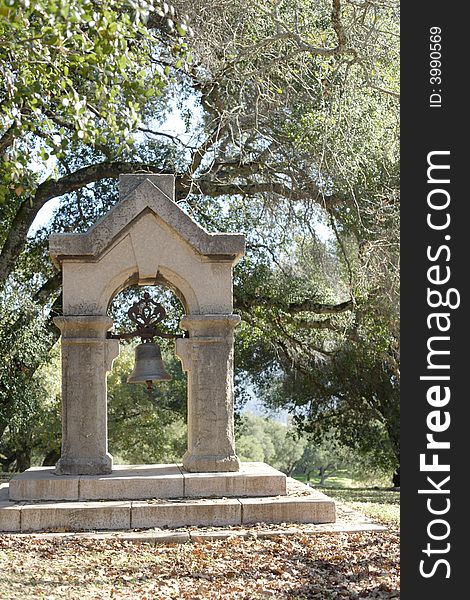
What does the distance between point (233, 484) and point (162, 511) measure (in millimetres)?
891

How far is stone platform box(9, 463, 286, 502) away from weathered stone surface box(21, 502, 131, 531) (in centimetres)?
35

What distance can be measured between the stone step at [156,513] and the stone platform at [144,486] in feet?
0.42

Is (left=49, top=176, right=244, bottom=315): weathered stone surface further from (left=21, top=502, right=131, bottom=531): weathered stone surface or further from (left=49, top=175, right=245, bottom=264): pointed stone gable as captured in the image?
(left=21, top=502, right=131, bottom=531): weathered stone surface

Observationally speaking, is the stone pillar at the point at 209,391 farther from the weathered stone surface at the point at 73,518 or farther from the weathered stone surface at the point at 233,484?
the weathered stone surface at the point at 73,518

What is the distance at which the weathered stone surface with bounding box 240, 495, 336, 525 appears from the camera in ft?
29.8

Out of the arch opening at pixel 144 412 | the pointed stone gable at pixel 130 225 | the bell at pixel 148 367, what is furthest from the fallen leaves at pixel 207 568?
the arch opening at pixel 144 412

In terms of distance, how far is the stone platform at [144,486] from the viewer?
9.29 metres

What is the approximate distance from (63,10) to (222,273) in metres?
4.90

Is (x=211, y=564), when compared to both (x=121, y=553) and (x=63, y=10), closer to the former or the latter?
(x=121, y=553)

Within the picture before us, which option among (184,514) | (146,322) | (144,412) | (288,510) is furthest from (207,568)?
(144,412)

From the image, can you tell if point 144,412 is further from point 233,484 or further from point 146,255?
point 233,484

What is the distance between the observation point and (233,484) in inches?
373

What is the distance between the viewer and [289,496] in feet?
31.2

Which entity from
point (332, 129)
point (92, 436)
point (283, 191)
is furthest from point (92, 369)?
point (283, 191)
